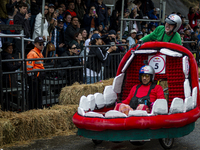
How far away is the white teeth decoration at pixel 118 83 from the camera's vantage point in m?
7.19

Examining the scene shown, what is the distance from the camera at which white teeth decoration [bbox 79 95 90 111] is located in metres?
6.38

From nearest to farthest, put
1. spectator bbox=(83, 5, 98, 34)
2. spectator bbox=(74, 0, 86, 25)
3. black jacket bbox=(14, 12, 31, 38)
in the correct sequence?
black jacket bbox=(14, 12, 31, 38) → spectator bbox=(83, 5, 98, 34) → spectator bbox=(74, 0, 86, 25)

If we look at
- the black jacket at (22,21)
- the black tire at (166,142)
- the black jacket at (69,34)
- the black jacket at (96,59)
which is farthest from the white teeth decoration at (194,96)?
the black jacket at (69,34)

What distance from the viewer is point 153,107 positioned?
222 inches

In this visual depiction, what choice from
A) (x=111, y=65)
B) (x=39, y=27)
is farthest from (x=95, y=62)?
(x=39, y=27)

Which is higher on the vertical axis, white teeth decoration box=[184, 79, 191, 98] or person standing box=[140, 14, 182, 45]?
person standing box=[140, 14, 182, 45]

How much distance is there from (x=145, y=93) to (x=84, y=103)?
3.83 feet

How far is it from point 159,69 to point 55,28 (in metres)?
5.47

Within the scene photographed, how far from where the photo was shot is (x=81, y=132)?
5910mm

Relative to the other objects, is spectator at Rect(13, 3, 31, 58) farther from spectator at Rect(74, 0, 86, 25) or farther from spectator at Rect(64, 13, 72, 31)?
spectator at Rect(74, 0, 86, 25)

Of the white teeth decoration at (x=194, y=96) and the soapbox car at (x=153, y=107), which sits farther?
the white teeth decoration at (x=194, y=96)

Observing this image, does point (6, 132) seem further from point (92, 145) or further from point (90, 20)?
point (90, 20)

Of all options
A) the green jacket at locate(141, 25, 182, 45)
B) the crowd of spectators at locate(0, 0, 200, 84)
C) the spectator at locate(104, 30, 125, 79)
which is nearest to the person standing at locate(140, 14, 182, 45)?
the green jacket at locate(141, 25, 182, 45)

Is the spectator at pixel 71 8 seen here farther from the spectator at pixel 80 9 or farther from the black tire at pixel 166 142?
the black tire at pixel 166 142
